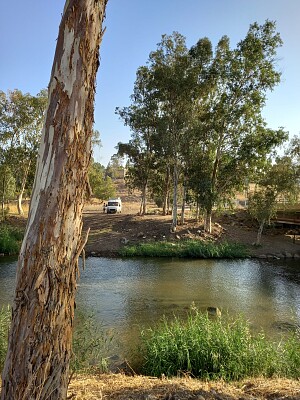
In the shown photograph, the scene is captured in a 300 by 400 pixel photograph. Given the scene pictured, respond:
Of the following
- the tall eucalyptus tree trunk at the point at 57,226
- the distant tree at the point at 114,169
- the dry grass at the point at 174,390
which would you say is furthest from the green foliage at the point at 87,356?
the distant tree at the point at 114,169

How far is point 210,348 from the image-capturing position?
5789mm

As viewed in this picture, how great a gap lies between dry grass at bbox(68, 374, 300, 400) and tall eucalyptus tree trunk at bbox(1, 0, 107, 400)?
0.75 metres

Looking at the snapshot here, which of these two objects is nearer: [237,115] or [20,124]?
[237,115]

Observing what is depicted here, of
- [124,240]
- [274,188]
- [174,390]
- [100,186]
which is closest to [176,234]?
[124,240]

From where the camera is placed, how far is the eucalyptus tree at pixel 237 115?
21.7m

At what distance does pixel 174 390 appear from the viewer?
365cm

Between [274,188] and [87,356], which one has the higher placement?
[274,188]

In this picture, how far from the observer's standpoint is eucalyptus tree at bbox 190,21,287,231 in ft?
71.3

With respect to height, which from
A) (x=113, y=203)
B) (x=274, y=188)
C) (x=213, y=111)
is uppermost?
(x=213, y=111)

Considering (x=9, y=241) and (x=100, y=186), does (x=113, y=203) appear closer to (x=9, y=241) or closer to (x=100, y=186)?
(x=100, y=186)

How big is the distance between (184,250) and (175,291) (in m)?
8.21

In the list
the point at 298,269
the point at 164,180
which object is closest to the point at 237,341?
the point at 298,269

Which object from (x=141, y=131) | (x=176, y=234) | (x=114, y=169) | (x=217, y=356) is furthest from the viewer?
(x=114, y=169)

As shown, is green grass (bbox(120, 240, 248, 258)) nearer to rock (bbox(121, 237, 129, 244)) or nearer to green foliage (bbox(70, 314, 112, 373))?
rock (bbox(121, 237, 129, 244))
